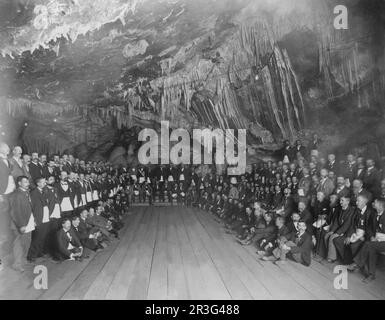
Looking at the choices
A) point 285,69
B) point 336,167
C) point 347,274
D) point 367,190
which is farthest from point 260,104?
point 347,274

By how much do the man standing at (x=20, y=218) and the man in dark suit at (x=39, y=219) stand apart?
32 centimetres

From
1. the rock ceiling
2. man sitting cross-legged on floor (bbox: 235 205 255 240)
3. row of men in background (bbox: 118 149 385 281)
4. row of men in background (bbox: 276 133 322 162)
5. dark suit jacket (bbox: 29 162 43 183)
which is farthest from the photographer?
row of men in background (bbox: 276 133 322 162)

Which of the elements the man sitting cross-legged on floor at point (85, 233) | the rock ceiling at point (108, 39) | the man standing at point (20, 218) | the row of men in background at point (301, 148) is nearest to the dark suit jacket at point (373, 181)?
the row of men in background at point (301, 148)

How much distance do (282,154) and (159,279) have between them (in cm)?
735

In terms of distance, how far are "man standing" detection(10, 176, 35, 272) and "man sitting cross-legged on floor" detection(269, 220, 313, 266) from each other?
12.1 ft

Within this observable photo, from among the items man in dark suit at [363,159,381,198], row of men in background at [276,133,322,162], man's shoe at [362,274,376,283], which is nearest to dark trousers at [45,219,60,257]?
man's shoe at [362,274,376,283]

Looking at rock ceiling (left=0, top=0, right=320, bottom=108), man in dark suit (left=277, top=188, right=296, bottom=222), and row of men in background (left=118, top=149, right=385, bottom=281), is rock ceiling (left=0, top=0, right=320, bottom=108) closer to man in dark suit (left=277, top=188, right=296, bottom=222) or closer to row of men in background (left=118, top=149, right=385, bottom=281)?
row of men in background (left=118, top=149, right=385, bottom=281)

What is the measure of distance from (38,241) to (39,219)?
1.17 ft

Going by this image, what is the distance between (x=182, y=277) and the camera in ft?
14.9

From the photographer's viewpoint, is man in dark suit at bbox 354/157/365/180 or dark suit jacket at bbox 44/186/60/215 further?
man in dark suit at bbox 354/157/365/180

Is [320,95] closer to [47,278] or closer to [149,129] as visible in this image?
[47,278]

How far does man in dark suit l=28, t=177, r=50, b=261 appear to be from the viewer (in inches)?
198

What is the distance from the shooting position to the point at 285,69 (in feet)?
26.6

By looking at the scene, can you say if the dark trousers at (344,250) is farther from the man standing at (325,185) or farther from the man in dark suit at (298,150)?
the man in dark suit at (298,150)
